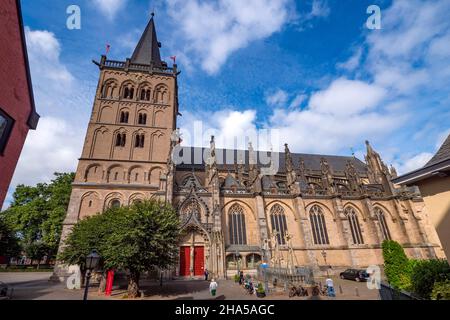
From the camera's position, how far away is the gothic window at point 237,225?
23844mm

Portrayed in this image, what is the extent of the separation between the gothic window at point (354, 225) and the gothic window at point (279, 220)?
27.5 ft

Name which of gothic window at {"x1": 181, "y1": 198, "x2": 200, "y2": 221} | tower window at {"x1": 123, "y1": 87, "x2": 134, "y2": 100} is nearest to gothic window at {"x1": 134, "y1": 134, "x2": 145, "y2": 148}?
tower window at {"x1": 123, "y1": 87, "x2": 134, "y2": 100}

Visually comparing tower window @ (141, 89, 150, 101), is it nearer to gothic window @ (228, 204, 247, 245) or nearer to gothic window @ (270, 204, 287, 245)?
gothic window @ (228, 204, 247, 245)

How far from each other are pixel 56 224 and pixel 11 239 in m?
7.07

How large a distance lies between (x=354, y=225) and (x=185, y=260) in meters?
20.5

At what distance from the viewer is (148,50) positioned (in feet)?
115

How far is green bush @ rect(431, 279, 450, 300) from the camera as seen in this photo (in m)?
6.02

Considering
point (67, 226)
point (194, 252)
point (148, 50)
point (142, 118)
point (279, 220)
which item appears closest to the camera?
point (194, 252)

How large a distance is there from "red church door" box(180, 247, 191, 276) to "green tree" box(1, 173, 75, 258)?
18.9 meters

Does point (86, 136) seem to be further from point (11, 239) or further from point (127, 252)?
point (127, 252)

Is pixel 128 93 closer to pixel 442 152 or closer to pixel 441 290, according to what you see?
pixel 442 152

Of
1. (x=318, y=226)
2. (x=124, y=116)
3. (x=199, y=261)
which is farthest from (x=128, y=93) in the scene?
(x=318, y=226)

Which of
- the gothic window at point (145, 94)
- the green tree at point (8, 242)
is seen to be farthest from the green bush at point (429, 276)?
the green tree at point (8, 242)
